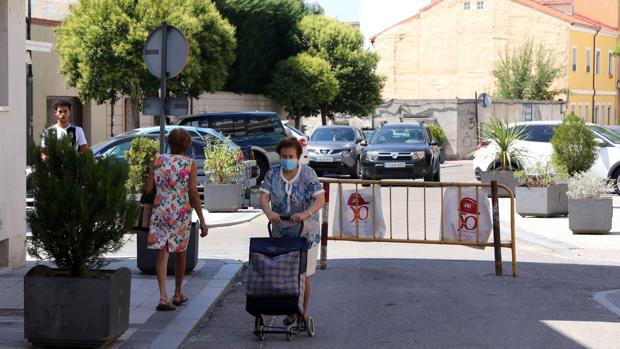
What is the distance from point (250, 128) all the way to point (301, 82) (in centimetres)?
2459

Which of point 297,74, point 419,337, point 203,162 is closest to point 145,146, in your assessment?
point 203,162

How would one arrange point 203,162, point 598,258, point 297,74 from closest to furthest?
point 598,258 < point 203,162 < point 297,74

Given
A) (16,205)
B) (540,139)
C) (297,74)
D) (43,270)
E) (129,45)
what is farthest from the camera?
(297,74)

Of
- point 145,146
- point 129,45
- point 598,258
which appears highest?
point 129,45

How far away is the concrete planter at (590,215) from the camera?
1744cm

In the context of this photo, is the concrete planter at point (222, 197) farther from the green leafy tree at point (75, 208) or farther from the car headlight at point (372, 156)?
the green leafy tree at point (75, 208)

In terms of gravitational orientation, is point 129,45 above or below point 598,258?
above

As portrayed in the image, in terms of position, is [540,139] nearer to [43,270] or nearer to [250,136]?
[250,136]

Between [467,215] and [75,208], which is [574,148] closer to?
[467,215]

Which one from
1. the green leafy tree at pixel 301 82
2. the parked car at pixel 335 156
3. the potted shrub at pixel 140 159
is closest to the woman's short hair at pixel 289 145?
the potted shrub at pixel 140 159

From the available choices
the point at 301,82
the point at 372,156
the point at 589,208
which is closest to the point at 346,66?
the point at 301,82

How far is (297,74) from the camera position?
54000 mm

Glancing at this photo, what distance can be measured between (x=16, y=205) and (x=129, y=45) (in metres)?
24.2

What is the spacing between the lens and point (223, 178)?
21562mm
